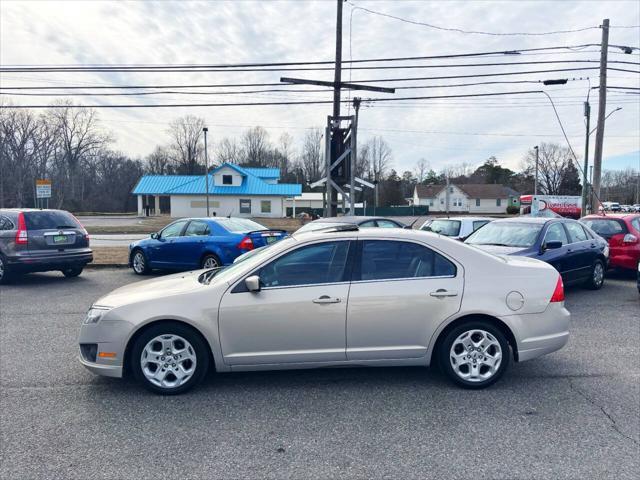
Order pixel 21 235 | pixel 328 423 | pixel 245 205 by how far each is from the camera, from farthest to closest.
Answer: pixel 245 205 < pixel 21 235 < pixel 328 423

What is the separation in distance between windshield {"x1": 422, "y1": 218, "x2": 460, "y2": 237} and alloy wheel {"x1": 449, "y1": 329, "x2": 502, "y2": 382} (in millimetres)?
8803

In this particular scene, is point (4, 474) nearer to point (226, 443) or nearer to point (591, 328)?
point (226, 443)

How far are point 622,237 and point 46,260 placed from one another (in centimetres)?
1308

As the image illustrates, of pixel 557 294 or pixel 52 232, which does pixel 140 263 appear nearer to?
pixel 52 232

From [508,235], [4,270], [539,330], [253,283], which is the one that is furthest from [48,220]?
[539,330]

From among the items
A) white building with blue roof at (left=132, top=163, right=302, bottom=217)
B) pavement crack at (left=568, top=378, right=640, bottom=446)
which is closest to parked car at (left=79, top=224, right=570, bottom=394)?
pavement crack at (left=568, top=378, right=640, bottom=446)

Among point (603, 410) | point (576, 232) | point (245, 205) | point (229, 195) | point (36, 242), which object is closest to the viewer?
point (603, 410)

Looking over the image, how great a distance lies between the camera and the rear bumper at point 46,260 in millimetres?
9727

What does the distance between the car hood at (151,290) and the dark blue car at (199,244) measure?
5587 mm

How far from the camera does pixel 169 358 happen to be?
406cm

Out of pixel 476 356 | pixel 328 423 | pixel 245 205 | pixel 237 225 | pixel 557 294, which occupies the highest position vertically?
pixel 245 205

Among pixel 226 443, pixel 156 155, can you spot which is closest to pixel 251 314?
pixel 226 443

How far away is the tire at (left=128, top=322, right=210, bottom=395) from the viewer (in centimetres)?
402

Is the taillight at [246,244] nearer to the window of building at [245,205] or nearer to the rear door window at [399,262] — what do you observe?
the rear door window at [399,262]
